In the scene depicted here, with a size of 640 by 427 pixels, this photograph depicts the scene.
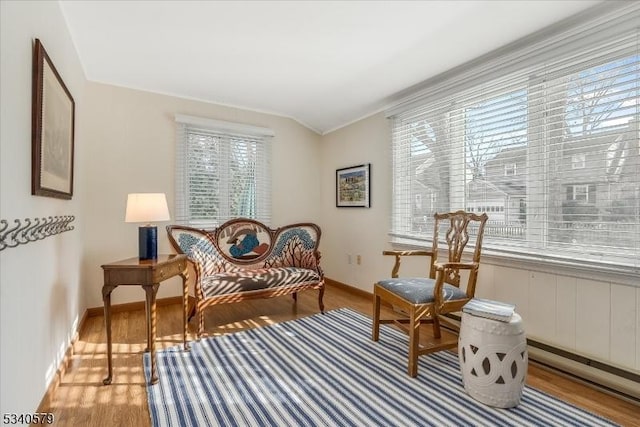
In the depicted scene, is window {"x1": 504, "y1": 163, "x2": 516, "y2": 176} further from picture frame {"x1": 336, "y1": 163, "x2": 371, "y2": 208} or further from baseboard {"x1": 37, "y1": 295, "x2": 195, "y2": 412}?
baseboard {"x1": 37, "y1": 295, "x2": 195, "y2": 412}

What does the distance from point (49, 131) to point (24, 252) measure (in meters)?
0.67

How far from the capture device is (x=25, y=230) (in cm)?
127

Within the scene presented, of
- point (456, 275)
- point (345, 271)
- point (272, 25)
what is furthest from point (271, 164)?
point (456, 275)

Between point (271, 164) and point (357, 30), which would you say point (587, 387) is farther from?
point (271, 164)

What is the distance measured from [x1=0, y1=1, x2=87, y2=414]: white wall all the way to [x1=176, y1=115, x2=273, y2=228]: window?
150cm

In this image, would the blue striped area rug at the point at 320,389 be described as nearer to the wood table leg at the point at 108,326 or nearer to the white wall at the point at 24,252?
the wood table leg at the point at 108,326

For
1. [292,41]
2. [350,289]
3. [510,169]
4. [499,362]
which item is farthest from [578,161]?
[350,289]

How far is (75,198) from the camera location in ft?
7.91

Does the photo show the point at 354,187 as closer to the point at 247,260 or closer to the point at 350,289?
the point at 350,289

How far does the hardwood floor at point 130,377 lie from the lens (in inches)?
62.2

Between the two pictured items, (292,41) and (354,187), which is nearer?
(292,41)

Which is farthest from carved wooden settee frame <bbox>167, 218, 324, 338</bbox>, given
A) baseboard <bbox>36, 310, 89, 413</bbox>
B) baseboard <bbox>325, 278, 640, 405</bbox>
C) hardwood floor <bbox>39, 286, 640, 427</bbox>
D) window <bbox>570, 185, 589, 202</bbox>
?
window <bbox>570, 185, 589, 202</bbox>

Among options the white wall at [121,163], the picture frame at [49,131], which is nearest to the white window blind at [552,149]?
the white wall at [121,163]

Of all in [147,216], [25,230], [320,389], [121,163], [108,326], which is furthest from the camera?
[121,163]
